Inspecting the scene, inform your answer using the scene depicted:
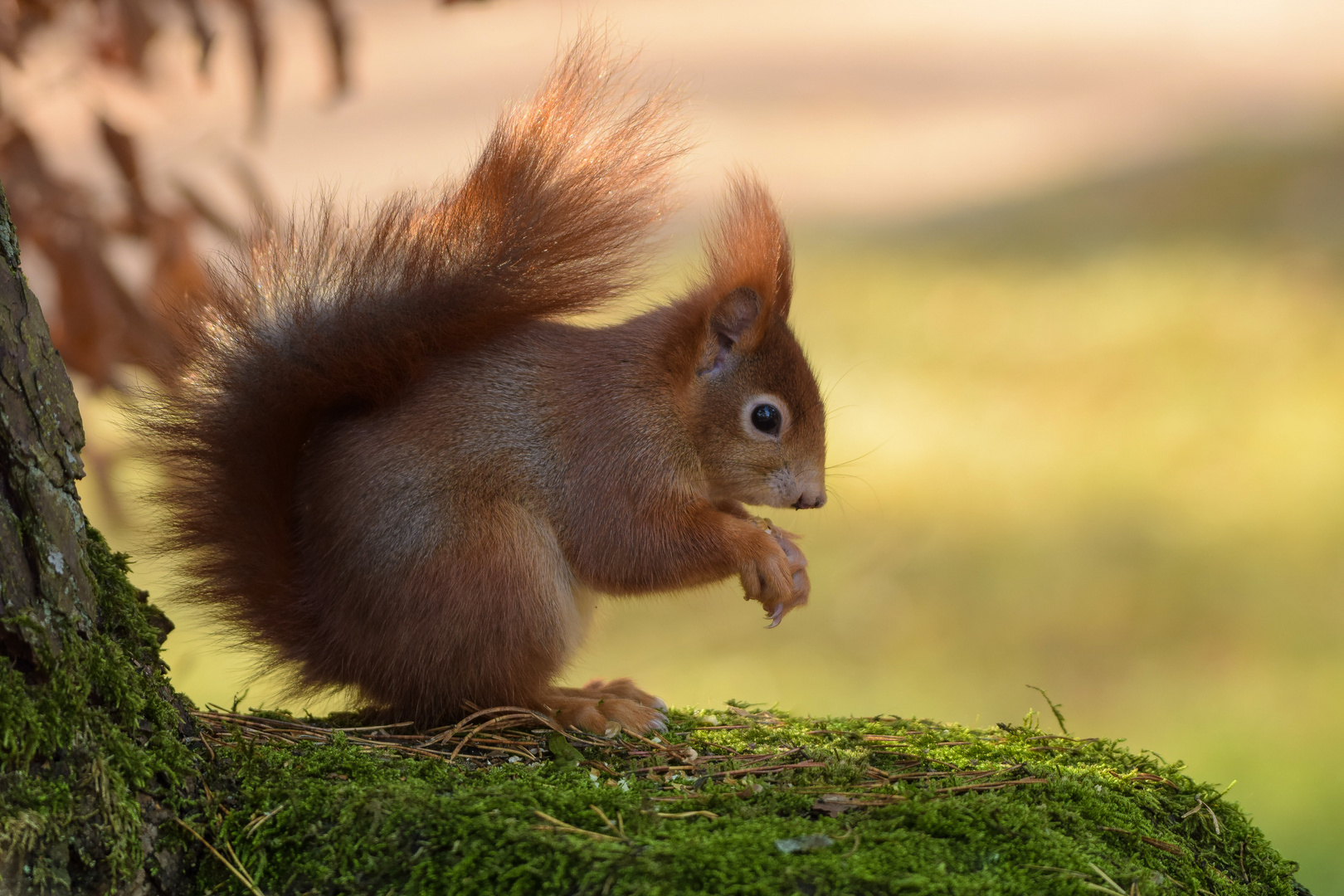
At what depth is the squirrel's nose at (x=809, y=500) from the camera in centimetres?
182

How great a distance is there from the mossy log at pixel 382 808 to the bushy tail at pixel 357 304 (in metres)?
0.26

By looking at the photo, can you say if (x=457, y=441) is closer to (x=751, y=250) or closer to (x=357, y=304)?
(x=357, y=304)

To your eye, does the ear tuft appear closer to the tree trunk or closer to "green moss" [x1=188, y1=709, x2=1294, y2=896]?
"green moss" [x1=188, y1=709, x2=1294, y2=896]

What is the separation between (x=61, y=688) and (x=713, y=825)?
66cm

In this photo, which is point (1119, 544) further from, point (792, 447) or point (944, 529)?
point (792, 447)

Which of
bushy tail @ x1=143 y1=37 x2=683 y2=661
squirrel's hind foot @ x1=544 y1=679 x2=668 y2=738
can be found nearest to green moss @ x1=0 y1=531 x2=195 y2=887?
bushy tail @ x1=143 y1=37 x2=683 y2=661

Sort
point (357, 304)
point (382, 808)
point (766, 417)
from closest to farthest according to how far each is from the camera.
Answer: point (382, 808)
point (357, 304)
point (766, 417)

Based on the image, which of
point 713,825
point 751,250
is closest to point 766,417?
point 751,250

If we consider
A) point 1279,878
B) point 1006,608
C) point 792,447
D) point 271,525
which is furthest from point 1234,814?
point 1006,608

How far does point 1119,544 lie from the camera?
166 inches

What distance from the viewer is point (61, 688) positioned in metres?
1.07

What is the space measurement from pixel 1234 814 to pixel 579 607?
940 millimetres

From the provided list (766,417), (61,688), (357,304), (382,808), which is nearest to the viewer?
(61,688)

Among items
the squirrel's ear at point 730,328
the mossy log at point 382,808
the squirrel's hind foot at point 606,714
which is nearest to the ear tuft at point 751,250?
the squirrel's ear at point 730,328
